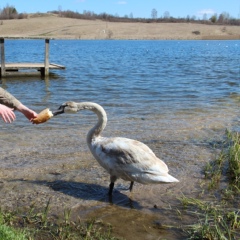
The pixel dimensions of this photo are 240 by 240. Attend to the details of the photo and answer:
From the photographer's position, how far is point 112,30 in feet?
356

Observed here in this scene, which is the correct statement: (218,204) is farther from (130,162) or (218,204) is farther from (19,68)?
(19,68)

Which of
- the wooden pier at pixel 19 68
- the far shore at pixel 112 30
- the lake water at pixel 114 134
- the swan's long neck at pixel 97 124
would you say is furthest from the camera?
the far shore at pixel 112 30

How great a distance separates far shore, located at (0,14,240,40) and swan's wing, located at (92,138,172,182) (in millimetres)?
91845

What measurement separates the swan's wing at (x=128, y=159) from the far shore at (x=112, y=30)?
9185 cm

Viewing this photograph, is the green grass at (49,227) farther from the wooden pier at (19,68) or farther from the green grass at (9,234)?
the wooden pier at (19,68)

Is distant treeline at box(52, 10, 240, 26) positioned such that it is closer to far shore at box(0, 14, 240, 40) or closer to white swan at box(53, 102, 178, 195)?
far shore at box(0, 14, 240, 40)

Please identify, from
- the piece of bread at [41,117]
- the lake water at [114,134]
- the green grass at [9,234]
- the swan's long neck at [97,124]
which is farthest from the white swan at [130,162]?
the green grass at [9,234]

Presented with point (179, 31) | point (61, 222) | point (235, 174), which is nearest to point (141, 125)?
point (235, 174)

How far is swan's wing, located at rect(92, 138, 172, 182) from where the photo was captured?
591 centimetres

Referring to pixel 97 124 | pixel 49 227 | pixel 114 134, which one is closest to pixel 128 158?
pixel 97 124

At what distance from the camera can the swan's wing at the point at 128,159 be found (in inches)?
233

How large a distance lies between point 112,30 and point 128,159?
105410 millimetres

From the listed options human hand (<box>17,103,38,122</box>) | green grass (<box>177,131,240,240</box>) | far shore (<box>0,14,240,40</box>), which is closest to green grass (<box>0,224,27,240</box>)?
human hand (<box>17,103,38,122</box>)

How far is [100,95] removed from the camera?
17.1 m
